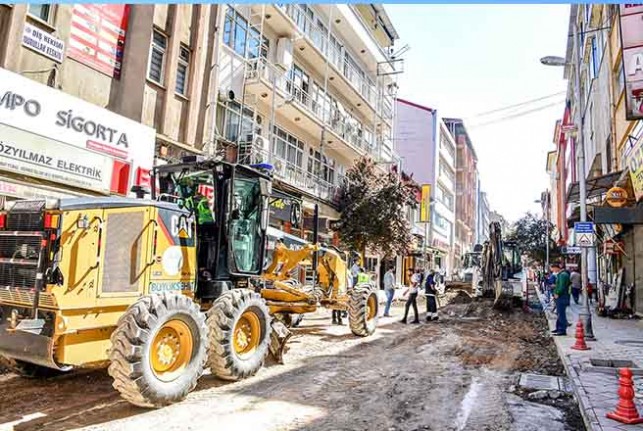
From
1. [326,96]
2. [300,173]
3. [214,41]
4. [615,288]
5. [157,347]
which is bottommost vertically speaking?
[157,347]

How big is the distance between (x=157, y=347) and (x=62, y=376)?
2.18 m

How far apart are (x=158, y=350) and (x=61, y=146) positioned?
6899 millimetres

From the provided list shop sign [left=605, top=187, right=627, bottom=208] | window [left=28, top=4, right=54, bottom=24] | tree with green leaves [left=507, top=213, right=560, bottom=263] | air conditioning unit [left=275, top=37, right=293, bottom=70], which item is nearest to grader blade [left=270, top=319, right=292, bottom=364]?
window [left=28, top=4, right=54, bottom=24]

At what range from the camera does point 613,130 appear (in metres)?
16.5

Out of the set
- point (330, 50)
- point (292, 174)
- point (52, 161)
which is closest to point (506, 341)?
point (52, 161)

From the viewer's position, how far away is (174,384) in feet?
18.8

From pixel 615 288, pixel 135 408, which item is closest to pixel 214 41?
pixel 135 408

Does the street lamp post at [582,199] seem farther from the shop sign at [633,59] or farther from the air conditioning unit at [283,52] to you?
the air conditioning unit at [283,52]

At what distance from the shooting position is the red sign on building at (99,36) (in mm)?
11383

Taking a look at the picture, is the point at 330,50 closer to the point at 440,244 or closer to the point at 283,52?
the point at 283,52

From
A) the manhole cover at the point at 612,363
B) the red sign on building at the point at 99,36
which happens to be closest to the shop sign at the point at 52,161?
the red sign on building at the point at 99,36

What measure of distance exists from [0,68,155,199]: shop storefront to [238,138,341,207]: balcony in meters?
5.55

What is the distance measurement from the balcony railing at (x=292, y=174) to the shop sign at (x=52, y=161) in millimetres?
6776

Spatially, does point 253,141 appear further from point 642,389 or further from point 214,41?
point 642,389
